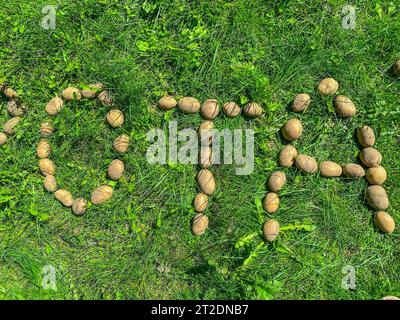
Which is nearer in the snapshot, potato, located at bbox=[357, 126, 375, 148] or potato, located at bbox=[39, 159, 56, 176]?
potato, located at bbox=[357, 126, 375, 148]

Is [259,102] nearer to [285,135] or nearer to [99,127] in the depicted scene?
[285,135]

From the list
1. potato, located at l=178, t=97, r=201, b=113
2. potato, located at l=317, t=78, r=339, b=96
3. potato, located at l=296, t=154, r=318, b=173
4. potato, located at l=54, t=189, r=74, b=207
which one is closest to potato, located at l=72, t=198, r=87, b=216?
potato, located at l=54, t=189, r=74, b=207

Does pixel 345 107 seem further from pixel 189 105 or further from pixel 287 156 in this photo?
pixel 189 105

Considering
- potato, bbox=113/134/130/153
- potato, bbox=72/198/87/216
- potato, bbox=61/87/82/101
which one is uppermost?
potato, bbox=61/87/82/101

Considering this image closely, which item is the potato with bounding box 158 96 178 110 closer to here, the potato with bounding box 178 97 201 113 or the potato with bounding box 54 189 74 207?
the potato with bounding box 178 97 201 113

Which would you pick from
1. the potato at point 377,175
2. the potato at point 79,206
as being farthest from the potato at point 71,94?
the potato at point 377,175

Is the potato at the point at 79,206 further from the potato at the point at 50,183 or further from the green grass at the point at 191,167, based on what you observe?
the potato at the point at 50,183
